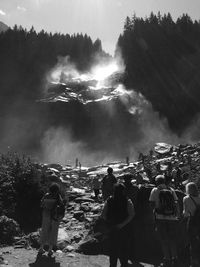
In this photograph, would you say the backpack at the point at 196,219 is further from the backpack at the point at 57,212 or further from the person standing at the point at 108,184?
the person standing at the point at 108,184

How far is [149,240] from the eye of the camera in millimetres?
8469

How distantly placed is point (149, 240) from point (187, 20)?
396 ft

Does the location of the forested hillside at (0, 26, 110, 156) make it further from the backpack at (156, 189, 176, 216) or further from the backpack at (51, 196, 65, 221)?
the backpack at (156, 189, 176, 216)

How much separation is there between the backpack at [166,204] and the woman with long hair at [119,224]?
99 cm

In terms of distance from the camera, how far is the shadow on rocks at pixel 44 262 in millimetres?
7123

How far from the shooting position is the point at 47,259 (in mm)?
7477

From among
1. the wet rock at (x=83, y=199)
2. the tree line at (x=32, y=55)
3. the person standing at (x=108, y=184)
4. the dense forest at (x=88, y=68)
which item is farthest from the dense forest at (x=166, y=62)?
the person standing at (x=108, y=184)

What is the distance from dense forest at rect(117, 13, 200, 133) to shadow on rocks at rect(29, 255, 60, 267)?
83.3 metres

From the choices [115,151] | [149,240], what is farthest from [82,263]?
[115,151]

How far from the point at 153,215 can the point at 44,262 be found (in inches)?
102

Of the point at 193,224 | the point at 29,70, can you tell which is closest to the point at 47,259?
the point at 193,224

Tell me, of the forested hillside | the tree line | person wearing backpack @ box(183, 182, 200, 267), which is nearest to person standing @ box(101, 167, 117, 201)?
person wearing backpack @ box(183, 182, 200, 267)

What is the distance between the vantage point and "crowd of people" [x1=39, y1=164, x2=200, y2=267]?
5.96 meters

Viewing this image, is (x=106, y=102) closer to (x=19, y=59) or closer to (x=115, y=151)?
(x=115, y=151)
